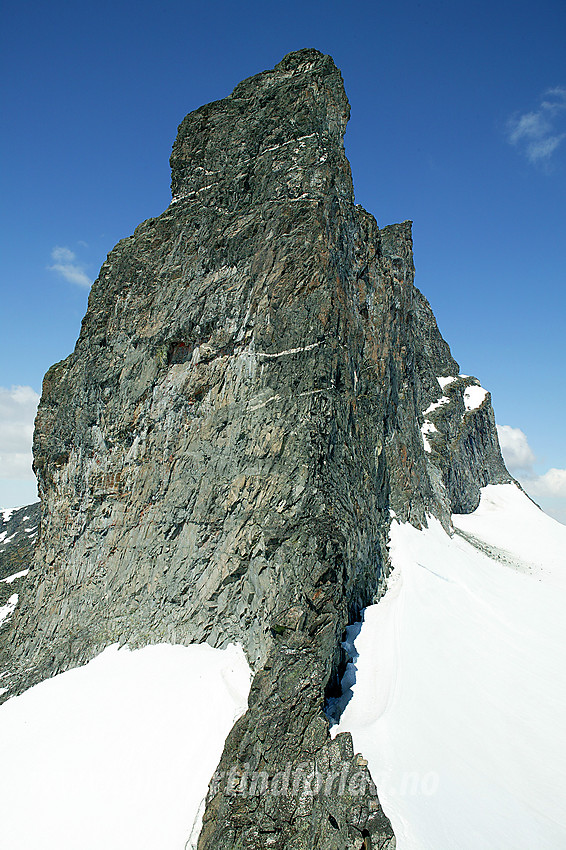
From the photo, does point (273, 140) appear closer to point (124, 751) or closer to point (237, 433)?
point (237, 433)

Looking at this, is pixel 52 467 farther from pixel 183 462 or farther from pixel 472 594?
pixel 472 594

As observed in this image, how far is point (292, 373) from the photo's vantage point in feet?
50.3

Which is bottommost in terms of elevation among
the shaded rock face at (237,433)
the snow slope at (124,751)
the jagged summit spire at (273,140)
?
the snow slope at (124,751)

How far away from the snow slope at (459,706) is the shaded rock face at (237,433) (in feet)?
4.34

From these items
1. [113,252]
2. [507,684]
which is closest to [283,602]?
[507,684]

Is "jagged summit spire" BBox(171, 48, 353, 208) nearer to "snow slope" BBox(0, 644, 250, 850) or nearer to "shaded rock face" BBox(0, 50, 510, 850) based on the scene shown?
"shaded rock face" BBox(0, 50, 510, 850)

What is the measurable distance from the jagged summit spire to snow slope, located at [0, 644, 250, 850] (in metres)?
15.3

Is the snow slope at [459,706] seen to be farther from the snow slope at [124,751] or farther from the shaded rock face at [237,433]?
the snow slope at [124,751]

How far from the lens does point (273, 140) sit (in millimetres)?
17703

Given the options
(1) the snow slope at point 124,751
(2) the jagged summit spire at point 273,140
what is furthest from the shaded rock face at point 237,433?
(1) the snow slope at point 124,751

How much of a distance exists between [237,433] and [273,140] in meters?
10.8

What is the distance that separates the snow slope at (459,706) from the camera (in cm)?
853

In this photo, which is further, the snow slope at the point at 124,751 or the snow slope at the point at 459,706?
the snow slope at the point at 124,751

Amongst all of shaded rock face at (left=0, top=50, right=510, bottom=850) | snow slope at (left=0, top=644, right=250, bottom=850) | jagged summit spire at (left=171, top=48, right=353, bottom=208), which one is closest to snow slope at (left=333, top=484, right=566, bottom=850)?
shaded rock face at (left=0, top=50, right=510, bottom=850)
